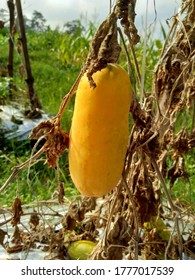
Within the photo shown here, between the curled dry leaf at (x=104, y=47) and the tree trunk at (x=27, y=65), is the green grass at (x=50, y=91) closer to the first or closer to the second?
the tree trunk at (x=27, y=65)

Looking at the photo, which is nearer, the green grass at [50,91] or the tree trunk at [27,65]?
the green grass at [50,91]

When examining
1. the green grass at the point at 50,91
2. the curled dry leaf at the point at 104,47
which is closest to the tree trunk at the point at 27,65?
the green grass at the point at 50,91

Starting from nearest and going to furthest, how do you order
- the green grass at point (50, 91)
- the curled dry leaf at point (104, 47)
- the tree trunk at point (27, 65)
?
the curled dry leaf at point (104, 47) → the green grass at point (50, 91) → the tree trunk at point (27, 65)

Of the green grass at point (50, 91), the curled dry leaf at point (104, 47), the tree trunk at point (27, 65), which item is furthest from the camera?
the tree trunk at point (27, 65)

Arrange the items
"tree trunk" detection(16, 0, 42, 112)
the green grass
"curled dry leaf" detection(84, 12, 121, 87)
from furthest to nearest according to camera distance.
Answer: "tree trunk" detection(16, 0, 42, 112) < the green grass < "curled dry leaf" detection(84, 12, 121, 87)

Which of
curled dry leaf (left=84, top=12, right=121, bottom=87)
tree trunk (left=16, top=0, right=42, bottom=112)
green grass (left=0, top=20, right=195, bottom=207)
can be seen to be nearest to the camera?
curled dry leaf (left=84, top=12, right=121, bottom=87)

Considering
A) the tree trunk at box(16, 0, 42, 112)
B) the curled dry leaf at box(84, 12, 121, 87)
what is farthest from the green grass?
the curled dry leaf at box(84, 12, 121, 87)

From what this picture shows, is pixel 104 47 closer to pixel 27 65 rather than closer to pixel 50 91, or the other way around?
pixel 27 65

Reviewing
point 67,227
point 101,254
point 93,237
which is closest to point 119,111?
point 101,254

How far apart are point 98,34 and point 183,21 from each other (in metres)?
0.57

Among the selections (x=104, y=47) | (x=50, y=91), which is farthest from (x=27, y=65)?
(x=104, y=47)

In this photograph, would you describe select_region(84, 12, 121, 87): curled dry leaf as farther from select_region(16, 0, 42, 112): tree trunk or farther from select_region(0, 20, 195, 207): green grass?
select_region(16, 0, 42, 112): tree trunk

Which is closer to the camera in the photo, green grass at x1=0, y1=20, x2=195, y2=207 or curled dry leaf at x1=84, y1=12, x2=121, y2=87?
curled dry leaf at x1=84, y1=12, x2=121, y2=87

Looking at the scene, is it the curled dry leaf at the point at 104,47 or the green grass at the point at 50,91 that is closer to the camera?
the curled dry leaf at the point at 104,47
